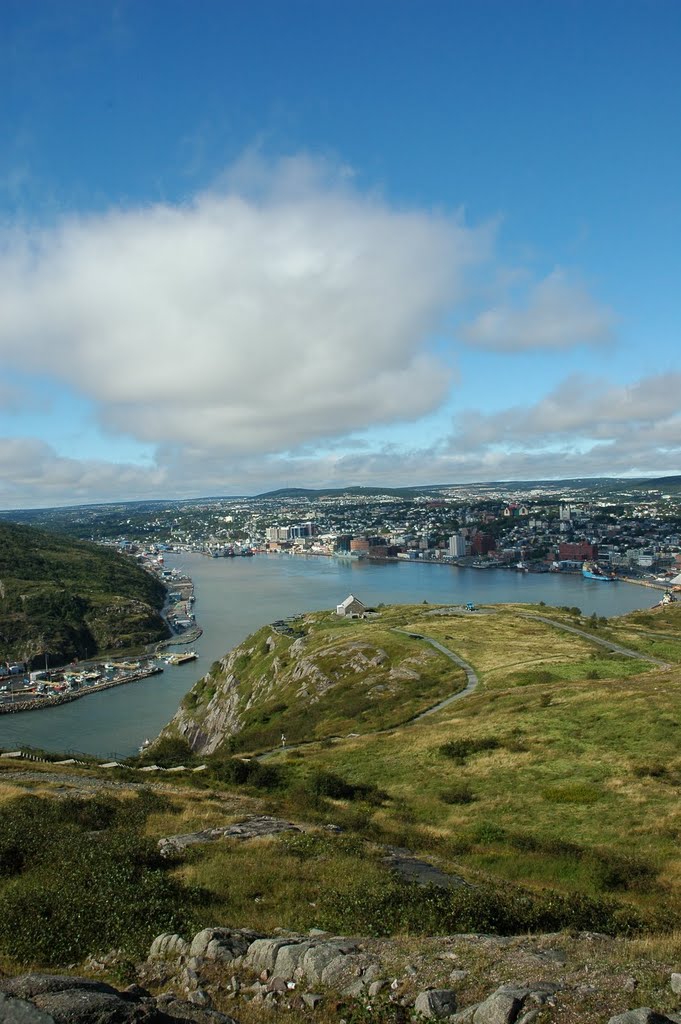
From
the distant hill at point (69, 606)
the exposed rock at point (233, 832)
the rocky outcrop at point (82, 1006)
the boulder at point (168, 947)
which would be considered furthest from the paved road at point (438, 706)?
the distant hill at point (69, 606)

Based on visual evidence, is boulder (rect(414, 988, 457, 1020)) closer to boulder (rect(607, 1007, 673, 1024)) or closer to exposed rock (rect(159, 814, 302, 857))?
boulder (rect(607, 1007, 673, 1024))

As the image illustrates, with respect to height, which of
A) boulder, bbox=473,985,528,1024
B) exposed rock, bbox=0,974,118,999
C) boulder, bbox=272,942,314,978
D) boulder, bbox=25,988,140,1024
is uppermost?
boulder, bbox=25,988,140,1024

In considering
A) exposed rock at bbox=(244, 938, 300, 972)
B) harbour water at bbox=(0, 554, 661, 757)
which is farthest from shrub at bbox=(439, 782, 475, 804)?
harbour water at bbox=(0, 554, 661, 757)

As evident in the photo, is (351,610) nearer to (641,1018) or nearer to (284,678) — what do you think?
(284,678)

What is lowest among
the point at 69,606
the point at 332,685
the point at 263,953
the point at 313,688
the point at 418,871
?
the point at 69,606

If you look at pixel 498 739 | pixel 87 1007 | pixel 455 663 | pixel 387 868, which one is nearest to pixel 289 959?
pixel 87 1007
